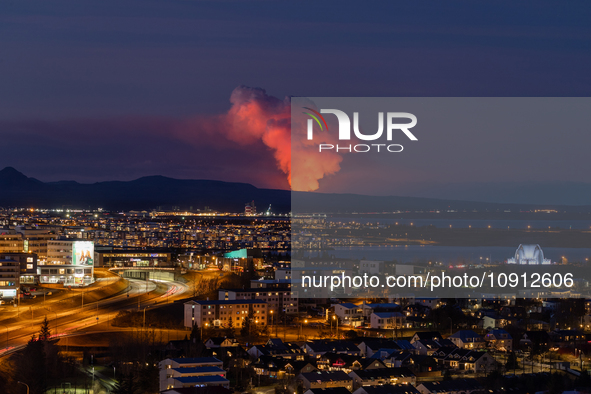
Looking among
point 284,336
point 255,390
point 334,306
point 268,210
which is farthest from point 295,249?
point 268,210

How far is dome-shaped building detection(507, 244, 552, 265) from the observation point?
823 inches

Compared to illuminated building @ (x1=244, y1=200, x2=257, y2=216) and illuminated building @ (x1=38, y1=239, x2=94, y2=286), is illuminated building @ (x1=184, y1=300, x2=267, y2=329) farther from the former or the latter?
illuminated building @ (x1=244, y1=200, x2=257, y2=216)

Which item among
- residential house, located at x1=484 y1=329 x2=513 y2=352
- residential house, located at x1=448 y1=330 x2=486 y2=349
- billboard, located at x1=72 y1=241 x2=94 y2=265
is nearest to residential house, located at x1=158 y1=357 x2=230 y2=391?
residential house, located at x1=448 y1=330 x2=486 y2=349

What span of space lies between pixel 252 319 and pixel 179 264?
14734 mm

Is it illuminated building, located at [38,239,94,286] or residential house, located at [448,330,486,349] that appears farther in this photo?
illuminated building, located at [38,239,94,286]

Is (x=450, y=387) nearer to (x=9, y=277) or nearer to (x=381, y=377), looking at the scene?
(x=381, y=377)

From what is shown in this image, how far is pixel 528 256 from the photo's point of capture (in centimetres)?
2178

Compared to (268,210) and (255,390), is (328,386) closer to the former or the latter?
(255,390)

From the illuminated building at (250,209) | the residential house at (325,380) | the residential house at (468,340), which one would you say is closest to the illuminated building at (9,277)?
the residential house at (468,340)

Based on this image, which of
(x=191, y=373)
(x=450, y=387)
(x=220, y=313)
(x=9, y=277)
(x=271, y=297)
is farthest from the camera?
(x=9, y=277)

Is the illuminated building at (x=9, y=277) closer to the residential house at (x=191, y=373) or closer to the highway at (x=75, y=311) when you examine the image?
the highway at (x=75, y=311)

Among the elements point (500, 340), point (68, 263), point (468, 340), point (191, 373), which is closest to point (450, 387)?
point (191, 373)

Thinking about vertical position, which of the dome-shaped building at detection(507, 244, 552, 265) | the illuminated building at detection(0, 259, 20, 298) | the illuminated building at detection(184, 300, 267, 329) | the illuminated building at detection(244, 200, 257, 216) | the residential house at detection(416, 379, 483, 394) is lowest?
the residential house at detection(416, 379, 483, 394)

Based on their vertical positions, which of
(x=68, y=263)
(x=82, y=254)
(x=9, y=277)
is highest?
(x=82, y=254)
